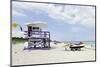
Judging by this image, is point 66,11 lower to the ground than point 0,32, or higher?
higher

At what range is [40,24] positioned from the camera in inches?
94.0

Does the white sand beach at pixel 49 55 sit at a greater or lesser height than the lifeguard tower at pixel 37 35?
lesser

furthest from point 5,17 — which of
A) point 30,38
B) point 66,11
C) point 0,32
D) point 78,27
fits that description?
point 78,27

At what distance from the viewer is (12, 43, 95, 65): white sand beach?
2.29 meters

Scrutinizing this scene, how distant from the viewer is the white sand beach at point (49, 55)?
2295 millimetres

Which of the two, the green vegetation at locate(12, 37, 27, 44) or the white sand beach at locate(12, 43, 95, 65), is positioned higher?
the green vegetation at locate(12, 37, 27, 44)

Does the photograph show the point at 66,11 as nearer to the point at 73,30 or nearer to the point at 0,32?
the point at 73,30

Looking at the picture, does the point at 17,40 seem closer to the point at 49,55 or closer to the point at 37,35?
the point at 37,35

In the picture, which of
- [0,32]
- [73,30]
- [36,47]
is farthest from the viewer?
[73,30]

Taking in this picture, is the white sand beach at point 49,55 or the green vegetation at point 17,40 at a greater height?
the green vegetation at point 17,40

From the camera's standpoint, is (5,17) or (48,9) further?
(48,9)

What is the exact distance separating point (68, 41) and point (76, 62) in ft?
0.93

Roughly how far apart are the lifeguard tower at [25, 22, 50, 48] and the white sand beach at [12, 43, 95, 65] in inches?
2.7

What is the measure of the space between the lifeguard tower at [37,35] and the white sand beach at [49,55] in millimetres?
69
